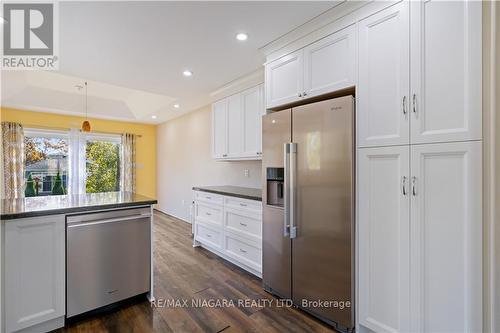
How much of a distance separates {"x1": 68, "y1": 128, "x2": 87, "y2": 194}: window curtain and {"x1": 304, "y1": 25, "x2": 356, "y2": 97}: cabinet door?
5758 millimetres

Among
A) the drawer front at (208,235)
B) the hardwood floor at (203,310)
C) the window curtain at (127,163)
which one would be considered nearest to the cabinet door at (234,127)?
the drawer front at (208,235)

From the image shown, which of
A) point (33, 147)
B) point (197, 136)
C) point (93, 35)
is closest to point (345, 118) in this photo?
point (93, 35)

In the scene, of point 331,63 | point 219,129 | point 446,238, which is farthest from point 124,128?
point 446,238

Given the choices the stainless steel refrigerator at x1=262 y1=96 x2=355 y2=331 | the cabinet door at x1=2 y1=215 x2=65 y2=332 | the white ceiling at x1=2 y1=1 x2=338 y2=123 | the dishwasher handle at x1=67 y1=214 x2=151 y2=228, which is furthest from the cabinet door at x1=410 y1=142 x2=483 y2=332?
the cabinet door at x1=2 y1=215 x2=65 y2=332

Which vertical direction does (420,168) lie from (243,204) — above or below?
above

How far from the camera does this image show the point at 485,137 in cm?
132

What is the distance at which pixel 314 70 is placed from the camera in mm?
2137

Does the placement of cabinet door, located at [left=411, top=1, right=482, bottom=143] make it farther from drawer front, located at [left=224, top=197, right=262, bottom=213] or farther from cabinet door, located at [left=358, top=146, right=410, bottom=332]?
drawer front, located at [left=224, top=197, right=262, bottom=213]

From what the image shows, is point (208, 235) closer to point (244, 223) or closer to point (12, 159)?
point (244, 223)

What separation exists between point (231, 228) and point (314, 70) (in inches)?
86.7

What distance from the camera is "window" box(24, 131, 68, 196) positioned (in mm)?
5094

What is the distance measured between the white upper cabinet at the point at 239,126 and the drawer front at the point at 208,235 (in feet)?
3.77

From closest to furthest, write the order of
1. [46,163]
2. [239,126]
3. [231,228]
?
[231,228]
[239,126]
[46,163]

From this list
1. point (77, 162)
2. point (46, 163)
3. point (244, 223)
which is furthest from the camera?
point (77, 162)
